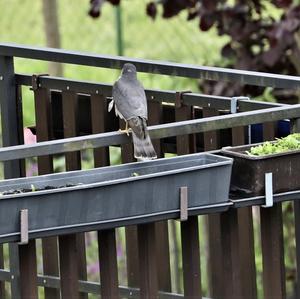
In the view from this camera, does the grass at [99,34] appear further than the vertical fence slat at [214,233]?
Yes

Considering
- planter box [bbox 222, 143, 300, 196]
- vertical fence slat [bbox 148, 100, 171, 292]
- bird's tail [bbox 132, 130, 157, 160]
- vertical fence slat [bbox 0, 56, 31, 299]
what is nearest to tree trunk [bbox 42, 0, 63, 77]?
vertical fence slat [bbox 0, 56, 31, 299]

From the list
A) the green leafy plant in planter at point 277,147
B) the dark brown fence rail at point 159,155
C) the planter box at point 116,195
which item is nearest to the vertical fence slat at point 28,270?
the dark brown fence rail at point 159,155

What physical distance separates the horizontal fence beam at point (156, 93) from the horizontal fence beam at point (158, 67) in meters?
0.07

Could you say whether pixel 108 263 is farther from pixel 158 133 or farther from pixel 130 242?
pixel 130 242

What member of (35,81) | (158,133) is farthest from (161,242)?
(158,133)

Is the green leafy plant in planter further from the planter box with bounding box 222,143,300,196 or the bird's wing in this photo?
the bird's wing

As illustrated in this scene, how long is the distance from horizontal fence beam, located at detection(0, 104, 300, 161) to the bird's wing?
39cm

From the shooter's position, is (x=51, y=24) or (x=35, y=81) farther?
(x=51, y=24)

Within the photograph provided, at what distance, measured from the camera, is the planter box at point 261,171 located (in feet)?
8.85

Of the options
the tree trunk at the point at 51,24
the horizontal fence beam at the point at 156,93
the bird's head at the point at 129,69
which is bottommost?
the horizontal fence beam at the point at 156,93

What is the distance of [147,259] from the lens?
8.68 feet

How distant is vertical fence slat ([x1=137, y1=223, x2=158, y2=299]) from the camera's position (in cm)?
265

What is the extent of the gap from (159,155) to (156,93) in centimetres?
25

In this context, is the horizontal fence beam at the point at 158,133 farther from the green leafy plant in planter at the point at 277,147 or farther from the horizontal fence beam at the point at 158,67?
the horizontal fence beam at the point at 158,67
